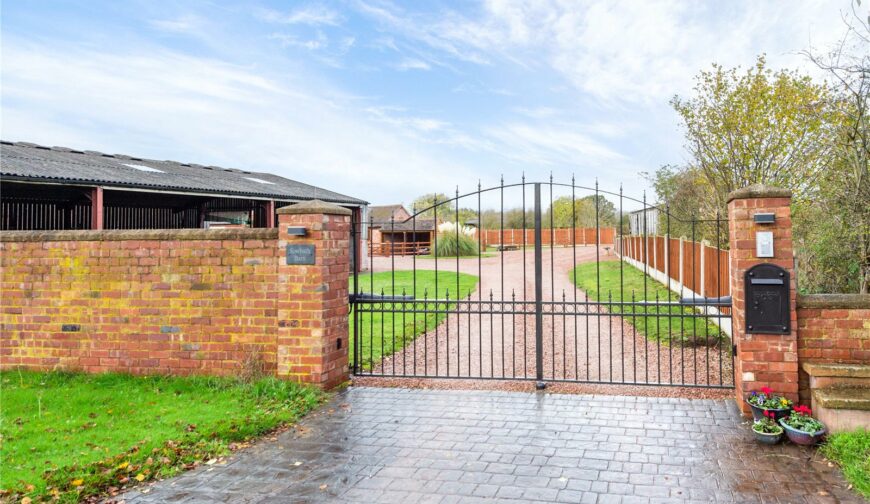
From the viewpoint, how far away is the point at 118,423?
5164 mm

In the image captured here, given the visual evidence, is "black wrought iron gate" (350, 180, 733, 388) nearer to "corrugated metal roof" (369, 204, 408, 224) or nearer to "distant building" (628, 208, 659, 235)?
"distant building" (628, 208, 659, 235)

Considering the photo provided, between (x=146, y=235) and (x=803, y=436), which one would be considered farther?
(x=146, y=235)

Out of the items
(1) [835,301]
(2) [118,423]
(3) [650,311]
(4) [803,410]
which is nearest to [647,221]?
(3) [650,311]

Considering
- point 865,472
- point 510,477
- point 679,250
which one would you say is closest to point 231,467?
point 510,477

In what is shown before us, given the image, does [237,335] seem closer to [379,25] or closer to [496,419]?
[496,419]

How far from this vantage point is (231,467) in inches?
169

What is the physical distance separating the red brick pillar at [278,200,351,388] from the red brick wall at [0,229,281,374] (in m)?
0.19

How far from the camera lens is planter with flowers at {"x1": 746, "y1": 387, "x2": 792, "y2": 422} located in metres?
4.93

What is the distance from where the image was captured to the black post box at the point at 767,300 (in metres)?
5.25

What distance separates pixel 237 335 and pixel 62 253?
8.66 feet

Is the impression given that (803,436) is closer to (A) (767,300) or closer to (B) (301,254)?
(A) (767,300)

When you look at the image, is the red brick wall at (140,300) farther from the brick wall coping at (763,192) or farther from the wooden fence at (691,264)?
the brick wall coping at (763,192)

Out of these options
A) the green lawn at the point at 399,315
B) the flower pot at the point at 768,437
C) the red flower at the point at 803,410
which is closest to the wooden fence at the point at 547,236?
the green lawn at the point at 399,315

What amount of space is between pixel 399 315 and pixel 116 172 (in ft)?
30.8
